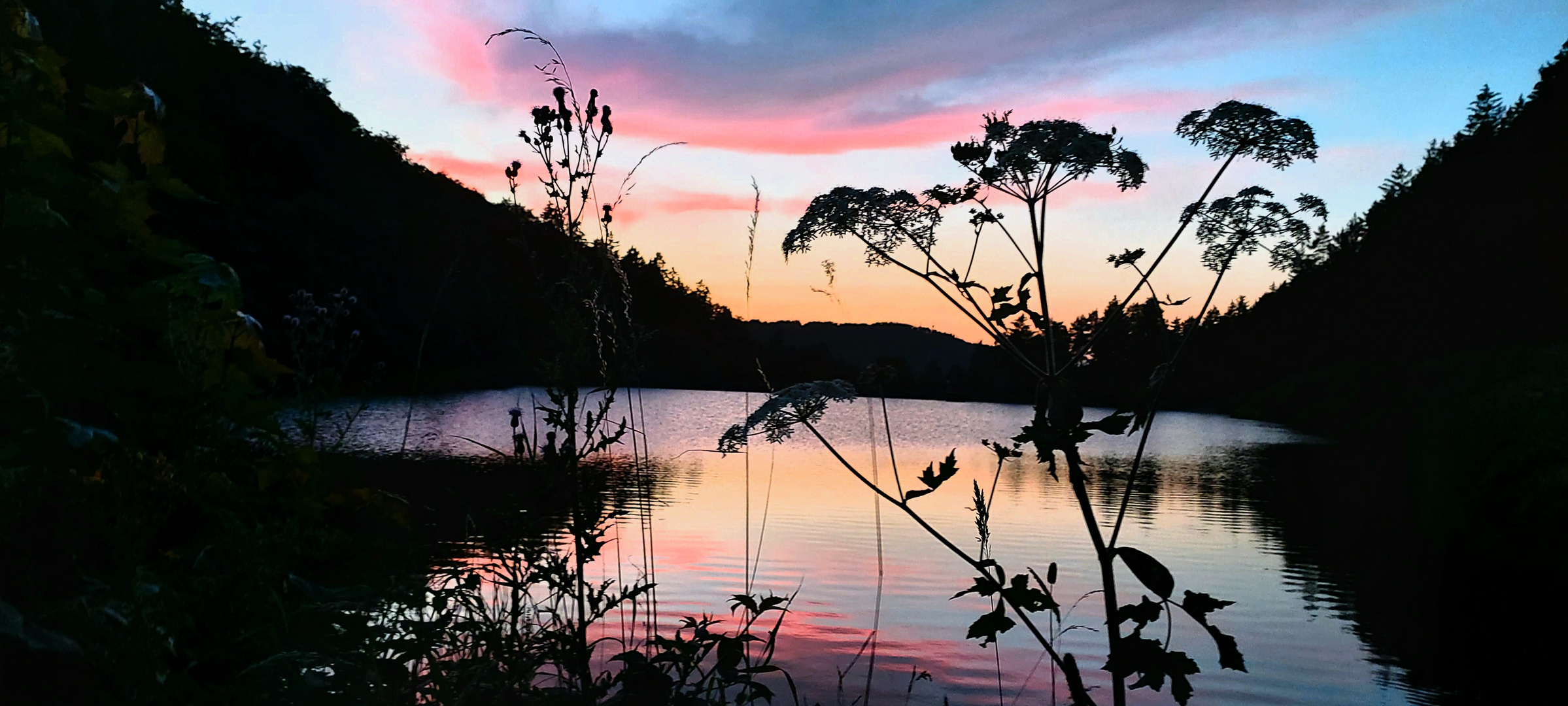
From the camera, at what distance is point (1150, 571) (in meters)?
2.65

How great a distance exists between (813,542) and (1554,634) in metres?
7.29

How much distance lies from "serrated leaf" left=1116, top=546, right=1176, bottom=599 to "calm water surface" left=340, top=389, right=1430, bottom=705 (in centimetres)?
122

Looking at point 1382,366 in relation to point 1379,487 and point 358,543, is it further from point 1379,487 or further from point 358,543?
point 358,543

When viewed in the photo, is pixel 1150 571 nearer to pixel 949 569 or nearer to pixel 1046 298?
pixel 1046 298

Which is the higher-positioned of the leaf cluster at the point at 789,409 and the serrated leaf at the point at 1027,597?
the leaf cluster at the point at 789,409

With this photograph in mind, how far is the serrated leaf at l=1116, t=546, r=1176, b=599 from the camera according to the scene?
8.60 ft

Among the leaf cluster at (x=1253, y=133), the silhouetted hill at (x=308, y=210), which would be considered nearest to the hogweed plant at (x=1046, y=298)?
the leaf cluster at (x=1253, y=133)

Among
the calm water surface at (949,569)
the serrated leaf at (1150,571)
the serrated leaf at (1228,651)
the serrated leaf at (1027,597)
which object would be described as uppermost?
the serrated leaf at (1150,571)

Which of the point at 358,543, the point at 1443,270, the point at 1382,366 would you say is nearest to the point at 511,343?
the point at 1382,366

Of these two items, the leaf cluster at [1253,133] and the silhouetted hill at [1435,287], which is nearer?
the leaf cluster at [1253,133]

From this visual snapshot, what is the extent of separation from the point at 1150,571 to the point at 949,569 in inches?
289

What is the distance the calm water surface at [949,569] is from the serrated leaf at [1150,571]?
122 cm

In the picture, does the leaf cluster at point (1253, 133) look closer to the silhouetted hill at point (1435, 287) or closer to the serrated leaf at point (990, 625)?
the serrated leaf at point (990, 625)

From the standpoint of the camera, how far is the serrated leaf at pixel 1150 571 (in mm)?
2621
